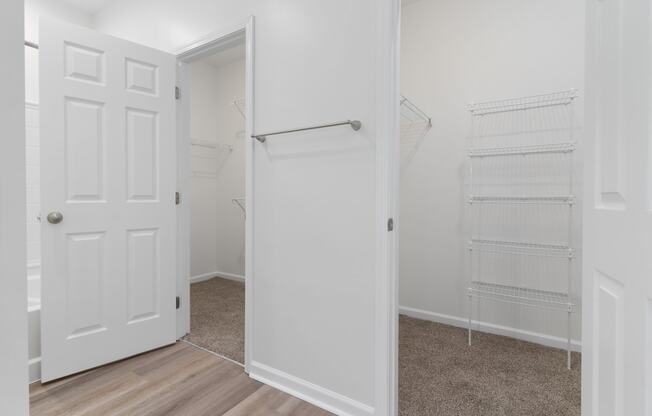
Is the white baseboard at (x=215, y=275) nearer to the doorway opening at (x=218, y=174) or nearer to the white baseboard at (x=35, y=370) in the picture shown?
the doorway opening at (x=218, y=174)

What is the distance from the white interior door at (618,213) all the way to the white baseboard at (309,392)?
912 mm

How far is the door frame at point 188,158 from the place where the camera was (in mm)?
1930

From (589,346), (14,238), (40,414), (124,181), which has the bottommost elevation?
(40,414)

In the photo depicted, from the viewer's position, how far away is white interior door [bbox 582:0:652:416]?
0.70 m

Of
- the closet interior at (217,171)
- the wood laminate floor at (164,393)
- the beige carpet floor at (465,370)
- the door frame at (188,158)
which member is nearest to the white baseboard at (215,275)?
the closet interior at (217,171)

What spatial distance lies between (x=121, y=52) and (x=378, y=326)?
84.7 inches

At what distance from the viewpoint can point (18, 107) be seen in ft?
1.57

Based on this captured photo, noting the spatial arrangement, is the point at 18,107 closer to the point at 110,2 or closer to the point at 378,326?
the point at 378,326

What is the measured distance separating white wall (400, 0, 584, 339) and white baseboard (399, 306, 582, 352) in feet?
0.06

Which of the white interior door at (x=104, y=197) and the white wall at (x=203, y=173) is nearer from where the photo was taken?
the white interior door at (x=104, y=197)

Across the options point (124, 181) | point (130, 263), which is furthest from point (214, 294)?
point (124, 181)

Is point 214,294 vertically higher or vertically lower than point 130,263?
lower

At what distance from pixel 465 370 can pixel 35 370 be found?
7.93ft

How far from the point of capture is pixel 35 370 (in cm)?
186
